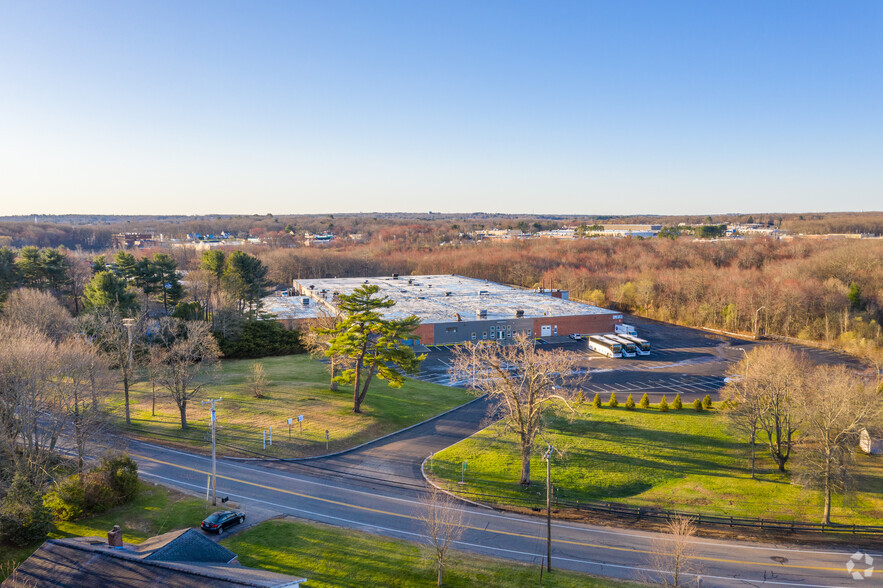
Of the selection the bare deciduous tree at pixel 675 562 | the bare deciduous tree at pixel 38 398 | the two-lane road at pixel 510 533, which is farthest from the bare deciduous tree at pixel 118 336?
the bare deciduous tree at pixel 675 562

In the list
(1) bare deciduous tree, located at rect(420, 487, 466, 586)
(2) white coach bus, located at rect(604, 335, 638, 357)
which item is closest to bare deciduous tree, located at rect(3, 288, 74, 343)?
(1) bare deciduous tree, located at rect(420, 487, 466, 586)

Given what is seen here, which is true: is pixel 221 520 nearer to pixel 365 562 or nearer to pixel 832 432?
pixel 365 562

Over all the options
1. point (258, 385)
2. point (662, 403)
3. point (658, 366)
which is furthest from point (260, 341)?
point (658, 366)

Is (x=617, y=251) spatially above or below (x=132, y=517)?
above

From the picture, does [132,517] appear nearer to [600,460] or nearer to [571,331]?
[600,460]

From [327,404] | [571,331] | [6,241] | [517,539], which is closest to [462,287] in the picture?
[571,331]

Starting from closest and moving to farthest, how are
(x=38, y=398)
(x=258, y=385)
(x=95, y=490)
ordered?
(x=95, y=490) < (x=38, y=398) < (x=258, y=385)

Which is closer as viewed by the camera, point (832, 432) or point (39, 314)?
point (832, 432)

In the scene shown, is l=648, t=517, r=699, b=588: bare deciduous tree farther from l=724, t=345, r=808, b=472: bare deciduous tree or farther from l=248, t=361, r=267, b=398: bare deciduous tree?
l=248, t=361, r=267, b=398: bare deciduous tree

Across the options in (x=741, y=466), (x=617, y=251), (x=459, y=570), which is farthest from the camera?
(x=617, y=251)
